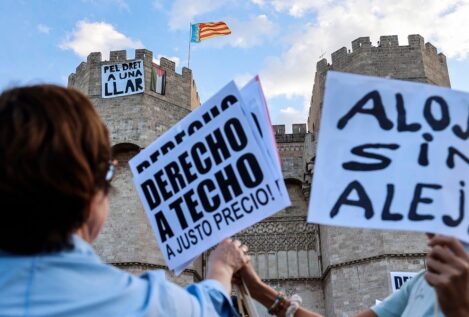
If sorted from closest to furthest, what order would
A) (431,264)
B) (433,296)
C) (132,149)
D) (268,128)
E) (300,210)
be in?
(431,264)
(433,296)
(268,128)
(132,149)
(300,210)

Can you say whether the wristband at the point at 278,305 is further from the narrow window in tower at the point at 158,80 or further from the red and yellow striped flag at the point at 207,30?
the red and yellow striped flag at the point at 207,30

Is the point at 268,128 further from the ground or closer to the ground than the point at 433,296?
further from the ground

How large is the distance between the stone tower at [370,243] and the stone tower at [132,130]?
167 inches

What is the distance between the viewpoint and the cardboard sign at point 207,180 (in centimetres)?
208

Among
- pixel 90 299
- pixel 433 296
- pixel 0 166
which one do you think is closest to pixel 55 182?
pixel 0 166

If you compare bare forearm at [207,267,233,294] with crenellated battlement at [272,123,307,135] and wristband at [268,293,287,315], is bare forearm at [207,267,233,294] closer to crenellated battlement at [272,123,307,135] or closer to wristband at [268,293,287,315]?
wristband at [268,293,287,315]

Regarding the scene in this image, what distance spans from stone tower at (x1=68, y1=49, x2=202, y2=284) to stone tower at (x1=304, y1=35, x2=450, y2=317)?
4233mm

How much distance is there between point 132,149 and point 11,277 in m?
15.0

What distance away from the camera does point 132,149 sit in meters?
15.8

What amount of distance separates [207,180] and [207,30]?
16.5m

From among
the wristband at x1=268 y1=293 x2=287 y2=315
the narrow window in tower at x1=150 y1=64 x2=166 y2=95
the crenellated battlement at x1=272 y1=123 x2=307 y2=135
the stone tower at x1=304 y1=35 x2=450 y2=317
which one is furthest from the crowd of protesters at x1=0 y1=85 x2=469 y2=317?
the crenellated battlement at x1=272 y1=123 x2=307 y2=135

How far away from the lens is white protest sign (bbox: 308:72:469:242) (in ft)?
5.58

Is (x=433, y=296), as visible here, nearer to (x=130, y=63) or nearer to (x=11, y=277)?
(x=11, y=277)

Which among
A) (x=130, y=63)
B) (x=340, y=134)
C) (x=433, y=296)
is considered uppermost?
(x=130, y=63)
